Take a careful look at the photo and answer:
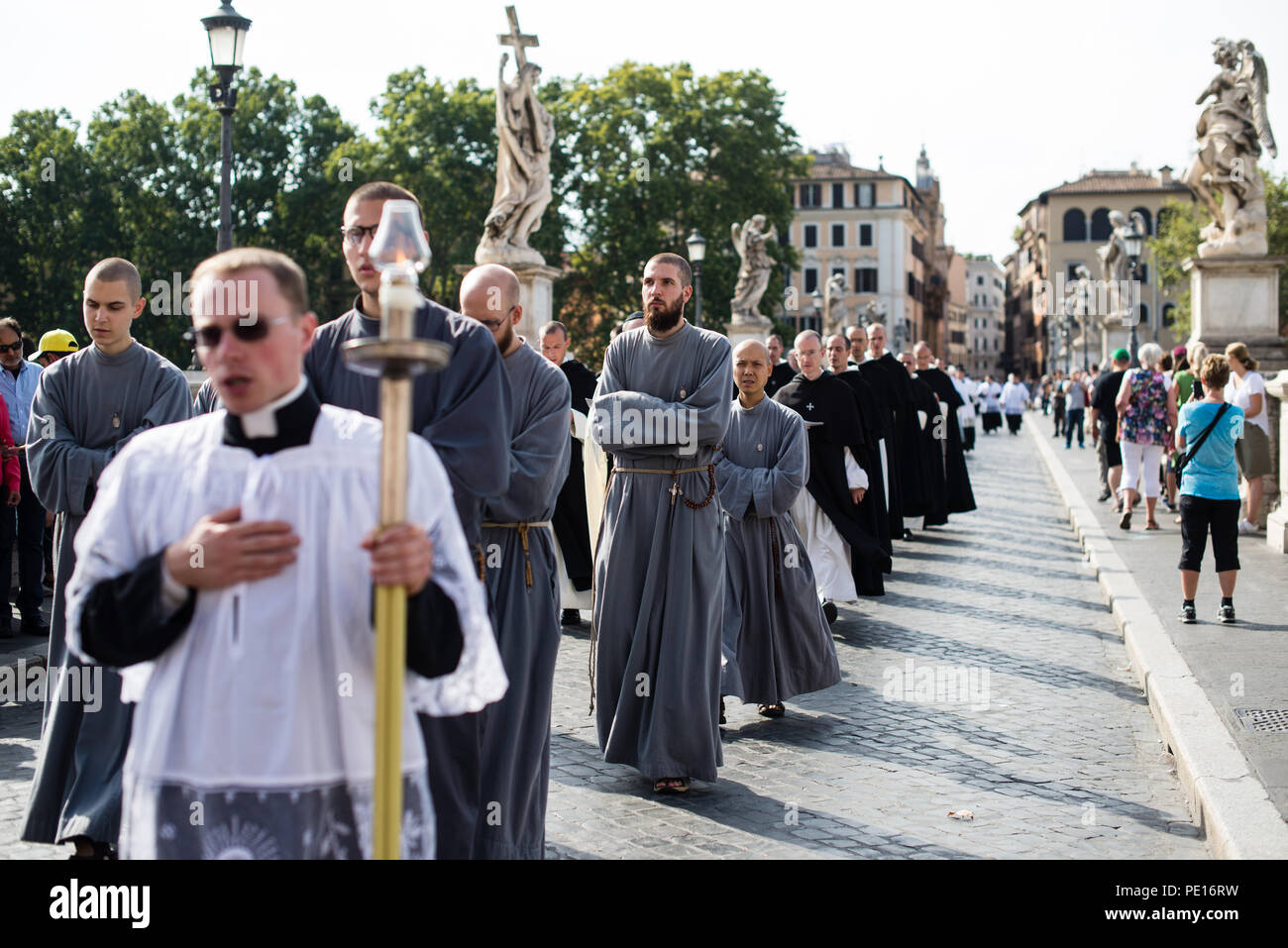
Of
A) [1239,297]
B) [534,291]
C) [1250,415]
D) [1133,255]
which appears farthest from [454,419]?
[1133,255]

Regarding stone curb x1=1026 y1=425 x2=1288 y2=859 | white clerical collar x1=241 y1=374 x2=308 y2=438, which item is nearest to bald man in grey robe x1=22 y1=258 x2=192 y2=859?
white clerical collar x1=241 y1=374 x2=308 y2=438

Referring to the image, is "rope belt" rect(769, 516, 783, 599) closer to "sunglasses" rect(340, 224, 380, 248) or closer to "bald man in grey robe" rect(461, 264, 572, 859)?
"bald man in grey robe" rect(461, 264, 572, 859)

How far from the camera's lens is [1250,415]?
548 inches

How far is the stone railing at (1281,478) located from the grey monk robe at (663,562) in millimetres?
9204

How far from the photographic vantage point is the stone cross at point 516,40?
2042cm

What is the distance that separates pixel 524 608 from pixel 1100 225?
127 m

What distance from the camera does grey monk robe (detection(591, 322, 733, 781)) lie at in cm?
658

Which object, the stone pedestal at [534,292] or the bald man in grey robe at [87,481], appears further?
the stone pedestal at [534,292]

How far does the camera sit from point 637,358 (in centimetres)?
705

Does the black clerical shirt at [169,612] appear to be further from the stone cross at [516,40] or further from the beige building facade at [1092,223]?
the beige building facade at [1092,223]

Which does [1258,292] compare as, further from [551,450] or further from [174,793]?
[174,793]

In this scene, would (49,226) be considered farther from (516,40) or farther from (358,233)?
(358,233)

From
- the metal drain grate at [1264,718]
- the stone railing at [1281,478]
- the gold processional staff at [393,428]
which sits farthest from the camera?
the stone railing at [1281,478]

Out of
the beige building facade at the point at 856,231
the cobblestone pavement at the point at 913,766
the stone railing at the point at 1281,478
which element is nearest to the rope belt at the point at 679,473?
the cobblestone pavement at the point at 913,766
